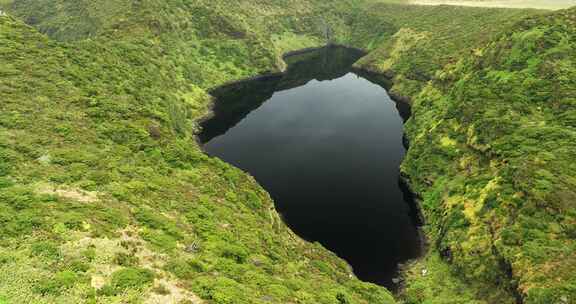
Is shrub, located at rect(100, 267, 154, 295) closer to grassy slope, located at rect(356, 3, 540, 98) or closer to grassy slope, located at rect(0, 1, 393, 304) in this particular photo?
grassy slope, located at rect(0, 1, 393, 304)

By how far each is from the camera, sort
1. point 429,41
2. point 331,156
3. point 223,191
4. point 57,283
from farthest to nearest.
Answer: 1. point 429,41
2. point 331,156
3. point 223,191
4. point 57,283

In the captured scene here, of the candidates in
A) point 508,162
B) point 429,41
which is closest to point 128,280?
point 508,162

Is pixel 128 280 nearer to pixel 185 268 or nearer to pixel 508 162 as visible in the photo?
pixel 185 268

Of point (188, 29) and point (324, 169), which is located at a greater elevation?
point (188, 29)

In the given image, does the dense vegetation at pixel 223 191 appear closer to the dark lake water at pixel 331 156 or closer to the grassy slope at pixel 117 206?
the grassy slope at pixel 117 206

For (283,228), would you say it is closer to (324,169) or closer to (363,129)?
(324,169)

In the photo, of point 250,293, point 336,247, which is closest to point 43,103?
point 250,293
